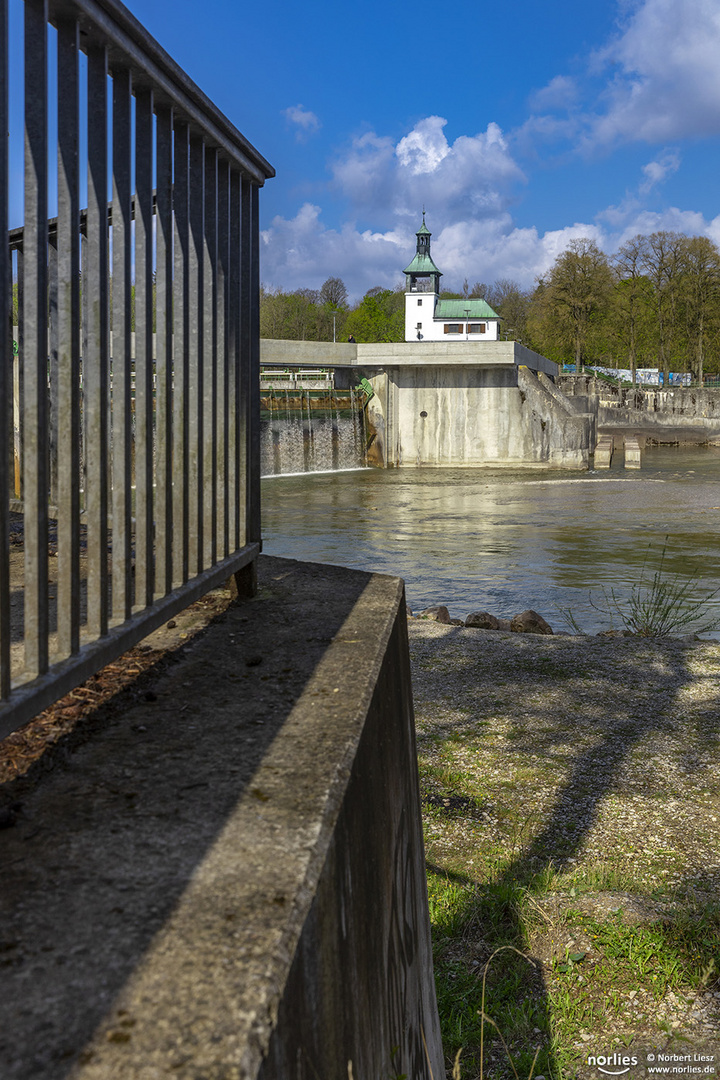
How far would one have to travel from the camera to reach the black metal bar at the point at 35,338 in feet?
4.95

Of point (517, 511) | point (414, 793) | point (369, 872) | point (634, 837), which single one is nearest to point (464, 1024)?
point (414, 793)

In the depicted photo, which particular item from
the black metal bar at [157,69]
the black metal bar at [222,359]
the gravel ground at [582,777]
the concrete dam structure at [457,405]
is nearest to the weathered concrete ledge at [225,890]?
the black metal bar at [222,359]

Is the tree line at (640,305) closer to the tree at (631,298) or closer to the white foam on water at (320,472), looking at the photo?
the tree at (631,298)

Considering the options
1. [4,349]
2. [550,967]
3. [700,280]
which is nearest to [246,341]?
[4,349]

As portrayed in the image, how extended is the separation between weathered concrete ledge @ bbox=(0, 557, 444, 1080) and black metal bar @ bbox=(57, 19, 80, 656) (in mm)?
306

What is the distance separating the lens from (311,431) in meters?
35.7

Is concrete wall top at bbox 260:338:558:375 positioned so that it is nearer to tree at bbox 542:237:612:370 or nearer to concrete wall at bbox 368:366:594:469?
concrete wall at bbox 368:366:594:469

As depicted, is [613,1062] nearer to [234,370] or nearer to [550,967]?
[550,967]

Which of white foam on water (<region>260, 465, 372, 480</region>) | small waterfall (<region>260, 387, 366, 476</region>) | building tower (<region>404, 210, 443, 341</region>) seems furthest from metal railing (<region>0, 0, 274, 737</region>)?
building tower (<region>404, 210, 443, 341</region>)

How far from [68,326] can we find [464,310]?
A: 95.6 metres

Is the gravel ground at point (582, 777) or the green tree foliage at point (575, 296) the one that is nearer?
the gravel ground at point (582, 777)

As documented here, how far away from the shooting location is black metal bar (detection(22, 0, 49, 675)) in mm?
1509

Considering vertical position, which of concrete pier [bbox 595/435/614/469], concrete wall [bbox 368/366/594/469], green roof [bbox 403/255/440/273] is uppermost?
green roof [bbox 403/255/440/273]

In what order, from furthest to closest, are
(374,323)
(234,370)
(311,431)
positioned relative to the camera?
1. (374,323)
2. (311,431)
3. (234,370)
